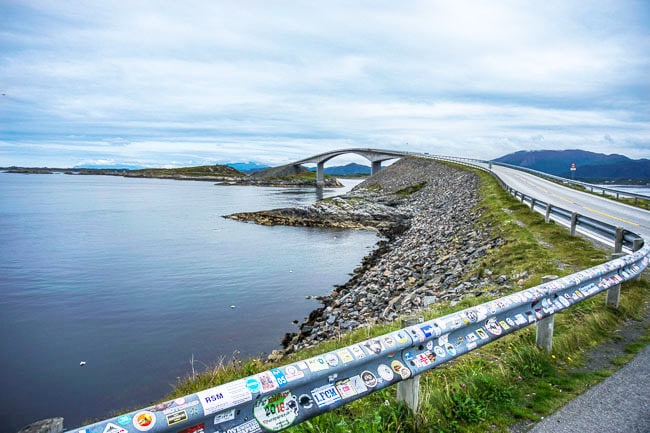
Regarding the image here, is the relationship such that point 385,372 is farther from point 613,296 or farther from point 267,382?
point 613,296

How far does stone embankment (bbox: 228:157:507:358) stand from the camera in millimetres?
13922

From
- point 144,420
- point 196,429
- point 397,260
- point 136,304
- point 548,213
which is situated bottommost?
point 136,304

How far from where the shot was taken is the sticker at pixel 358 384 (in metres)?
3.84

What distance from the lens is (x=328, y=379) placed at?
12.0ft

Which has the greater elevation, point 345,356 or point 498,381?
point 345,356

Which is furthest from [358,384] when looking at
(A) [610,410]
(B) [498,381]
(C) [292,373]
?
(A) [610,410]

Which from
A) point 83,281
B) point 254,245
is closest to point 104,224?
point 254,245

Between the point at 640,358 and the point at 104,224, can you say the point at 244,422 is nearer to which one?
the point at 640,358

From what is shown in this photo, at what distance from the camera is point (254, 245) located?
32.0 m

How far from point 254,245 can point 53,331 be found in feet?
57.2

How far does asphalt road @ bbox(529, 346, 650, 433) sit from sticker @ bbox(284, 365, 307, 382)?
2776 millimetres

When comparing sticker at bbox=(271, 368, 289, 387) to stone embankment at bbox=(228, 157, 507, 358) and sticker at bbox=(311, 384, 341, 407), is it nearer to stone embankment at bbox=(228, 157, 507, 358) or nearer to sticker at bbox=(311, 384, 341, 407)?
sticker at bbox=(311, 384, 341, 407)

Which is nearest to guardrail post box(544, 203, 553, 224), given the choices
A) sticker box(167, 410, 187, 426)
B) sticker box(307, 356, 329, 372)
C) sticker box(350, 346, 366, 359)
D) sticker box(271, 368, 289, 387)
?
sticker box(350, 346, 366, 359)

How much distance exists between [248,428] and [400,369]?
1649mm
